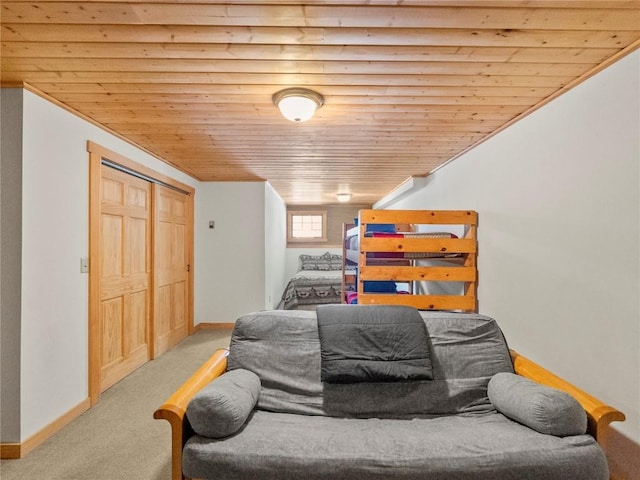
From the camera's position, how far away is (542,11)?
4.20 feet

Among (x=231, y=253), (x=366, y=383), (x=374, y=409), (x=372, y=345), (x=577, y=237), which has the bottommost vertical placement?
(x=374, y=409)

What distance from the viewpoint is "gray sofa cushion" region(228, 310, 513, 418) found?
1765 mm

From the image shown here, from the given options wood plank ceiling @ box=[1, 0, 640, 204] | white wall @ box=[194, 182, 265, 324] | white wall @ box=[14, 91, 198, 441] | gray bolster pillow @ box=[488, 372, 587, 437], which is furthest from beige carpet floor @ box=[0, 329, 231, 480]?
wood plank ceiling @ box=[1, 0, 640, 204]

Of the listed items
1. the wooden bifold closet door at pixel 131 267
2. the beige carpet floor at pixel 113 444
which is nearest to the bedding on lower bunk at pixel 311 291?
the wooden bifold closet door at pixel 131 267

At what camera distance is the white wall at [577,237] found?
1456 mm

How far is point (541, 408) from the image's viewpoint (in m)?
1.43

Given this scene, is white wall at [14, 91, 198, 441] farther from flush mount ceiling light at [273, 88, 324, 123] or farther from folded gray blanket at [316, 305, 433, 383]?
folded gray blanket at [316, 305, 433, 383]

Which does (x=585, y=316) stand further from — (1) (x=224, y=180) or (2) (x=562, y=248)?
(1) (x=224, y=180)

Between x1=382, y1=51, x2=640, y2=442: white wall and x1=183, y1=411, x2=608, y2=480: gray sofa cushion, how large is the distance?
402 millimetres

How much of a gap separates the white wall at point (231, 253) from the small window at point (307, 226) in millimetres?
3119

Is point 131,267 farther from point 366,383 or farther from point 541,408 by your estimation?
point 541,408

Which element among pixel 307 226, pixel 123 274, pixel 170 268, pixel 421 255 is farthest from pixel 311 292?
pixel 123 274

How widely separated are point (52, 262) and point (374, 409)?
86.8 inches

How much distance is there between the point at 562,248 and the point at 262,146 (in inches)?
95.4
